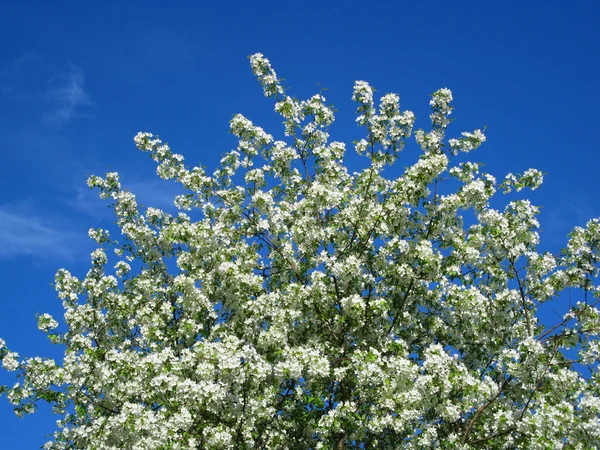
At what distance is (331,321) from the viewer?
602 inches

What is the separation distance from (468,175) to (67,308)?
12.7m

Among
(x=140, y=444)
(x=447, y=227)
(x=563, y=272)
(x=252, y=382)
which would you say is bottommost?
(x=140, y=444)

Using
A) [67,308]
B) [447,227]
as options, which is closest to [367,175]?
[447,227]

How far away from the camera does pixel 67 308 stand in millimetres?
18891

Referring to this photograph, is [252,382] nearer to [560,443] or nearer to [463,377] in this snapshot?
[463,377]

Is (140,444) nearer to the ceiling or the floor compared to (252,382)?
nearer to the floor

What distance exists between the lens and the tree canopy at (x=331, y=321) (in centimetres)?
1286

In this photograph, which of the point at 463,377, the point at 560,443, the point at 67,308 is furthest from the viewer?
the point at 67,308

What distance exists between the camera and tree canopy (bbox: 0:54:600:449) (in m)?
12.9

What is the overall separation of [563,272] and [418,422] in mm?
5877

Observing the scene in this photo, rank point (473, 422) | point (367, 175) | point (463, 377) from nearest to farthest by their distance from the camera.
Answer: point (463, 377)
point (473, 422)
point (367, 175)

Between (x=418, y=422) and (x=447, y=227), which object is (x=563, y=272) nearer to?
(x=447, y=227)

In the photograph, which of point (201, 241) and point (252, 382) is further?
point (201, 241)

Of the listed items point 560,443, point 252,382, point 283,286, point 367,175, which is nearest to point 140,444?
point 252,382
